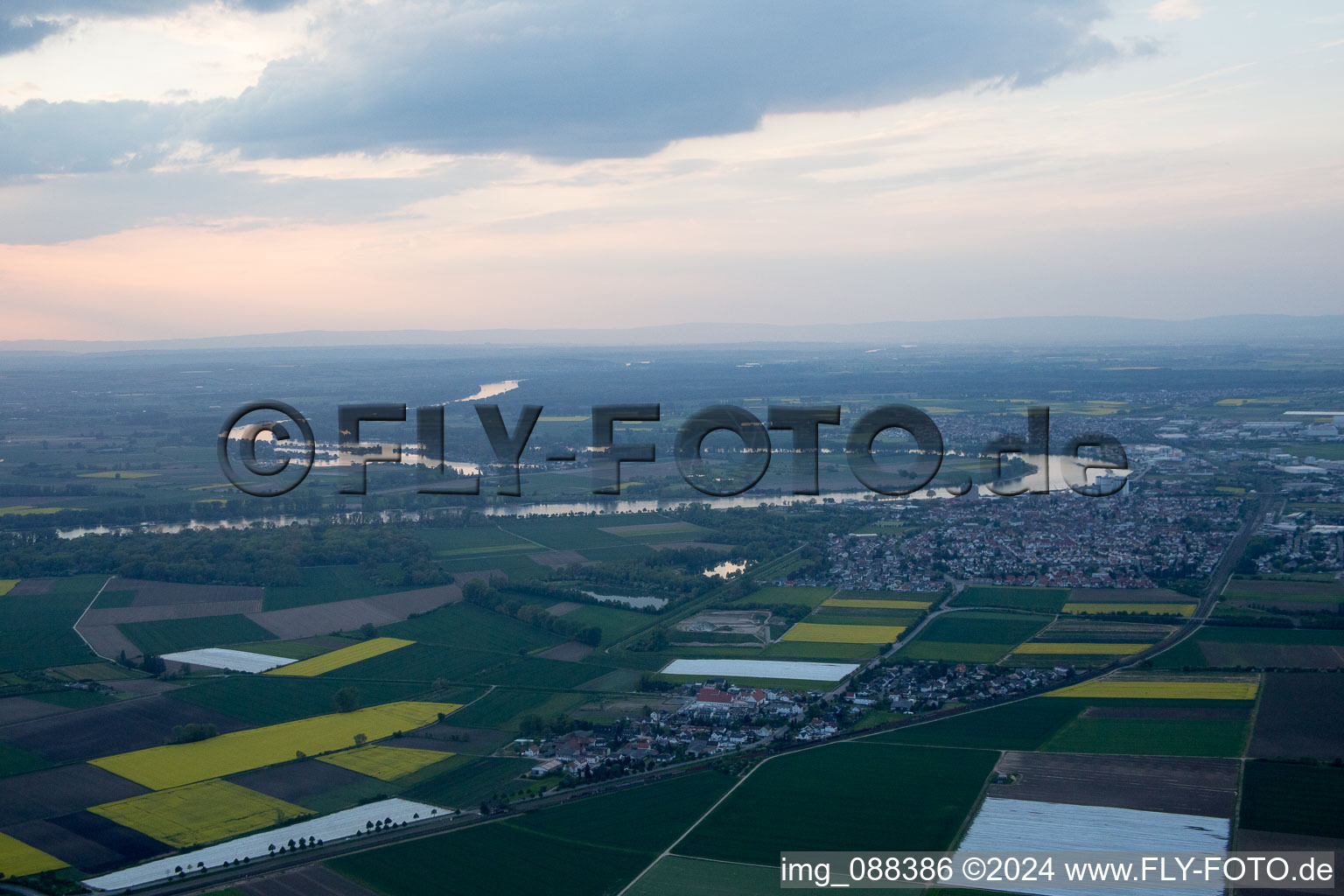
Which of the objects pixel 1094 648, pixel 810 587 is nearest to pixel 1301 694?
pixel 1094 648

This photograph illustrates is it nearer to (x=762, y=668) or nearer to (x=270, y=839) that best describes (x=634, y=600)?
(x=762, y=668)

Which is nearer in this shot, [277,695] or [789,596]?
[277,695]

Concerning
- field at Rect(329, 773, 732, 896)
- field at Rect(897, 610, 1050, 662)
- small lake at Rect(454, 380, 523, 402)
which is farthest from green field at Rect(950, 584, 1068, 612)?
small lake at Rect(454, 380, 523, 402)

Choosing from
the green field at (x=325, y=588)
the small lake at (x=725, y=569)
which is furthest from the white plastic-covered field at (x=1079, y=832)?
the green field at (x=325, y=588)

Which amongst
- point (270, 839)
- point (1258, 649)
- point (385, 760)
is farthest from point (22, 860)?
point (1258, 649)

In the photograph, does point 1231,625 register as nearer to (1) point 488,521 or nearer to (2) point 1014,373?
(1) point 488,521

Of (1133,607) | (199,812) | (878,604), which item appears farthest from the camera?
(878,604)
